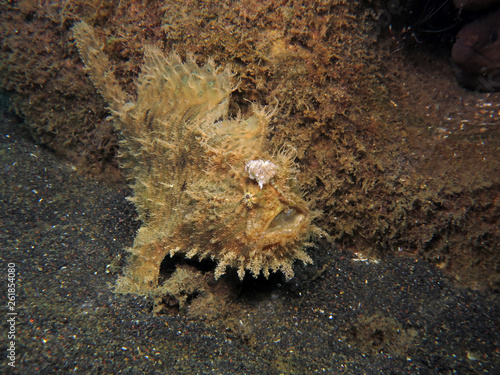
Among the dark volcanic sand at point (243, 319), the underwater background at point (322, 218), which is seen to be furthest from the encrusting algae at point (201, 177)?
the dark volcanic sand at point (243, 319)

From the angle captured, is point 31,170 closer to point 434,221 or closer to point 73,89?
point 73,89

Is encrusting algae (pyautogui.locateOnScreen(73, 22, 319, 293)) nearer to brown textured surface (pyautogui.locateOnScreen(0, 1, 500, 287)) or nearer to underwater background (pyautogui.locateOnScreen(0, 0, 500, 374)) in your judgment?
underwater background (pyautogui.locateOnScreen(0, 0, 500, 374))

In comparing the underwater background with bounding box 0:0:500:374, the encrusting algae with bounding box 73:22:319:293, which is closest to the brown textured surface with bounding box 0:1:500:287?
the underwater background with bounding box 0:0:500:374

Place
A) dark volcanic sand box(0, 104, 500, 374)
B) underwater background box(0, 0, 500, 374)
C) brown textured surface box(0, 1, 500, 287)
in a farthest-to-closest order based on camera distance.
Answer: brown textured surface box(0, 1, 500, 287) < underwater background box(0, 0, 500, 374) < dark volcanic sand box(0, 104, 500, 374)

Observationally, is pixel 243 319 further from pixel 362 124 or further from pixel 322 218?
pixel 362 124

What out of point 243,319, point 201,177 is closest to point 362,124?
point 201,177

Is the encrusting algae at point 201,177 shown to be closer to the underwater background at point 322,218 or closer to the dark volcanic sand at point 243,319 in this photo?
the underwater background at point 322,218
